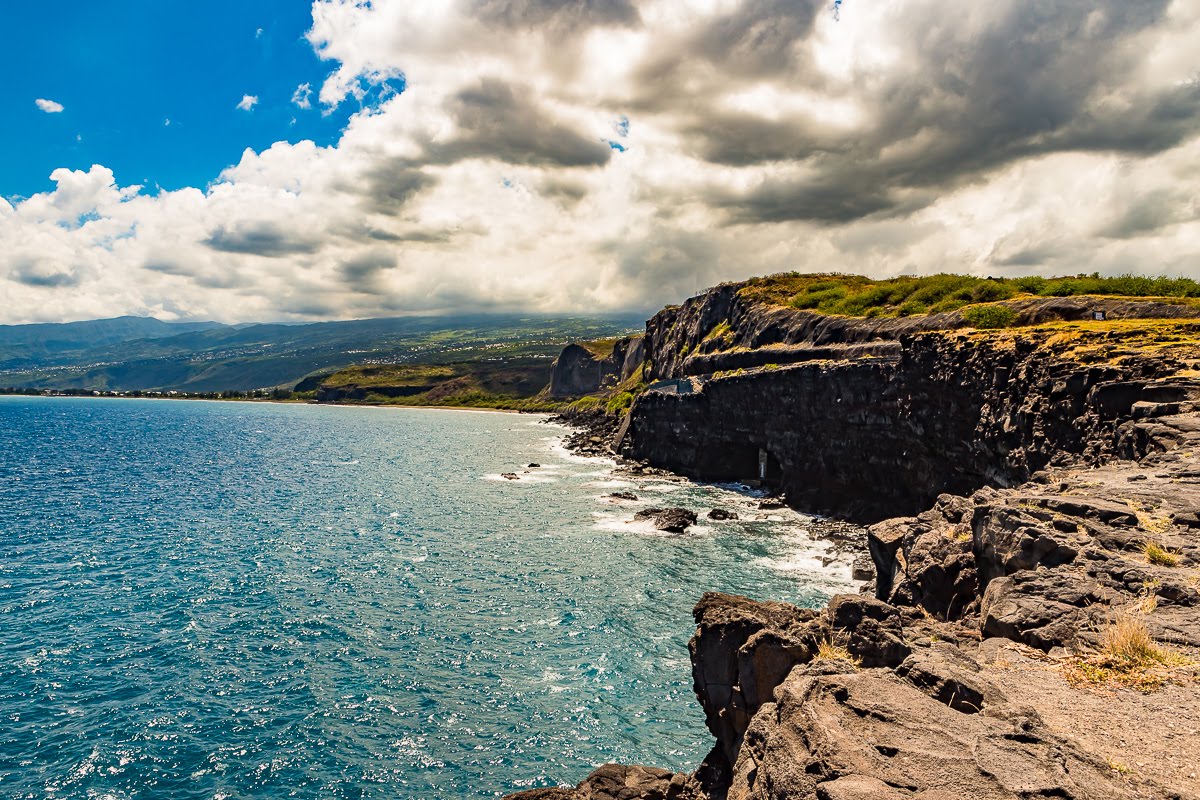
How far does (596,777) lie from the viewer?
19719mm

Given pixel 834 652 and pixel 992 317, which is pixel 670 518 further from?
pixel 834 652

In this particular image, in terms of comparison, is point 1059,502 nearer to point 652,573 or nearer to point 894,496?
point 652,573

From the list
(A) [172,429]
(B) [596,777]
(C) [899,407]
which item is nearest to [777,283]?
(C) [899,407]

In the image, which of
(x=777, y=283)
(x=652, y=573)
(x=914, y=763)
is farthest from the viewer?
(x=777, y=283)

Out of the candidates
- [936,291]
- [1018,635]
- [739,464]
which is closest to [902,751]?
[1018,635]

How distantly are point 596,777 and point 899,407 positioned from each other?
1885 inches

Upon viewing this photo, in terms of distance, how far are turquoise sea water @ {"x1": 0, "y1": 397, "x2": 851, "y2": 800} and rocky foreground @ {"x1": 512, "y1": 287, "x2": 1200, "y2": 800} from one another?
24.3 feet

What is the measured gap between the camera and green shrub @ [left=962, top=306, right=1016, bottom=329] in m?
49.7

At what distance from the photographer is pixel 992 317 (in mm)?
50094

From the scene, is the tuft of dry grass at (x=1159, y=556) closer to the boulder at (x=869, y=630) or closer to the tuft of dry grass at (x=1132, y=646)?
the tuft of dry grass at (x=1132, y=646)

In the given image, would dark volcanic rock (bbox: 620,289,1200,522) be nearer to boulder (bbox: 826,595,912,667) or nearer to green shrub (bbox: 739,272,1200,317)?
green shrub (bbox: 739,272,1200,317)

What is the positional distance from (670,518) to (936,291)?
40.4m

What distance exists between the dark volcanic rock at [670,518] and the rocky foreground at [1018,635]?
87.0ft

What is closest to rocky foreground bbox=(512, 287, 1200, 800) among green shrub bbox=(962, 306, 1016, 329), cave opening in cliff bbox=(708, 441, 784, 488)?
green shrub bbox=(962, 306, 1016, 329)
